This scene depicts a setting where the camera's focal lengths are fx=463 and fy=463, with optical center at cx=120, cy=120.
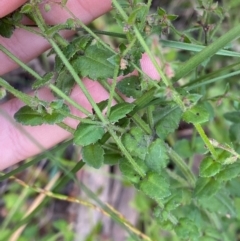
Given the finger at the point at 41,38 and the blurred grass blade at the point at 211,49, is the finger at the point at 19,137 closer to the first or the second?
the finger at the point at 41,38

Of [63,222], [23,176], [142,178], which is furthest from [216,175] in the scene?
[23,176]

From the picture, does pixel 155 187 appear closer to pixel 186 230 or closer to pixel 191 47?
pixel 186 230

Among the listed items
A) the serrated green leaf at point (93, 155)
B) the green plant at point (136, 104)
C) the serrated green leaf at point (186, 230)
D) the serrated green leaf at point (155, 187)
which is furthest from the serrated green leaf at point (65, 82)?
the serrated green leaf at point (186, 230)

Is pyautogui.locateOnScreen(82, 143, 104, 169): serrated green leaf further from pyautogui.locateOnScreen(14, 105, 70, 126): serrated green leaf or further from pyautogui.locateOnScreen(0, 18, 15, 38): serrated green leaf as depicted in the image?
pyautogui.locateOnScreen(0, 18, 15, 38): serrated green leaf

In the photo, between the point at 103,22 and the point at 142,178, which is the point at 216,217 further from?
the point at 103,22

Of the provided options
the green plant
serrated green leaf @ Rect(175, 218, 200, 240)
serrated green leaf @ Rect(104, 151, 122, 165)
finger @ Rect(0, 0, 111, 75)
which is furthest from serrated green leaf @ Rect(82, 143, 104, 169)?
finger @ Rect(0, 0, 111, 75)

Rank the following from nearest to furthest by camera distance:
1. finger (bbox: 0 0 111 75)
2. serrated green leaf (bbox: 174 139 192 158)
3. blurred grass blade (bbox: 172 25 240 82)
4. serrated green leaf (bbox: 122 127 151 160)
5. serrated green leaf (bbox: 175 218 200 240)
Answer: blurred grass blade (bbox: 172 25 240 82) → serrated green leaf (bbox: 122 127 151 160) → serrated green leaf (bbox: 175 218 200 240) → finger (bbox: 0 0 111 75) → serrated green leaf (bbox: 174 139 192 158)

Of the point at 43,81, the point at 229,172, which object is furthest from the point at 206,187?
the point at 43,81
